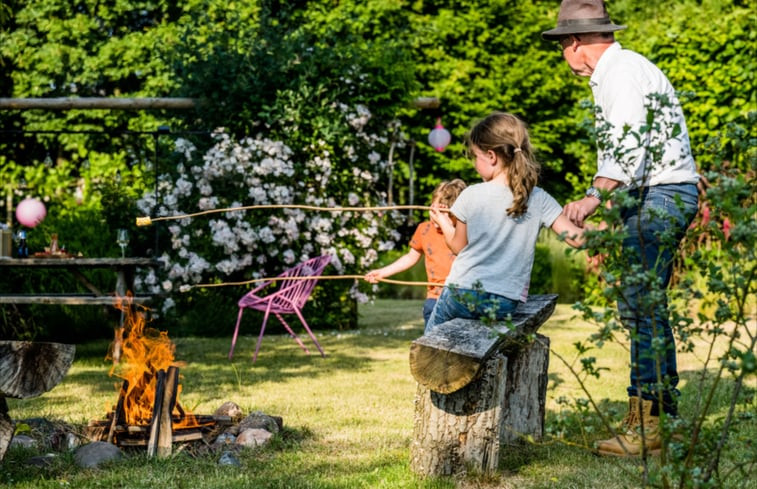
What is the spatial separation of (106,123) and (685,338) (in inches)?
690

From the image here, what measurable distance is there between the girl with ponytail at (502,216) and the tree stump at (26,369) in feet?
4.98

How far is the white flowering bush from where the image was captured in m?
7.73

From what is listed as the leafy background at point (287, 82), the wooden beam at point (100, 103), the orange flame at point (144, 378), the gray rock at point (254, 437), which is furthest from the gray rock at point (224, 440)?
the wooden beam at point (100, 103)

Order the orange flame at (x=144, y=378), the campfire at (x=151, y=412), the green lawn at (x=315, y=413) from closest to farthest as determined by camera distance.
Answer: the green lawn at (x=315, y=413), the campfire at (x=151, y=412), the orange flame at (x=144, y=378)

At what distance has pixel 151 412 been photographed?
12.4ft

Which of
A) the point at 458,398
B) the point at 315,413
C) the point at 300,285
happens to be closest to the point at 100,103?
the point at 300,285

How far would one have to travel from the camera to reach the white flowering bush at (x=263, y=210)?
7727mm

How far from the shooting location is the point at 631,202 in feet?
6.41

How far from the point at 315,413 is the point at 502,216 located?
1.75 meters

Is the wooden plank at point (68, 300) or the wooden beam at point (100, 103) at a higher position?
the wooden beam at point (100, 103)

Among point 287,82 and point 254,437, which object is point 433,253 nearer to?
point 254,437

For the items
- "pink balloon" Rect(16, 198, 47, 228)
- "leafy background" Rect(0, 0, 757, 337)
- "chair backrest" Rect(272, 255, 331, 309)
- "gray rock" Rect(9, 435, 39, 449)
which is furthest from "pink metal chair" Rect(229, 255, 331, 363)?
"gray rock" Rect(9, 435, 39, 449)

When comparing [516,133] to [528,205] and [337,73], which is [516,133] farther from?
[337,73]

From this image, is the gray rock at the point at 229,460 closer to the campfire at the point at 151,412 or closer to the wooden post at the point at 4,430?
the campfire at the point at 151,412
